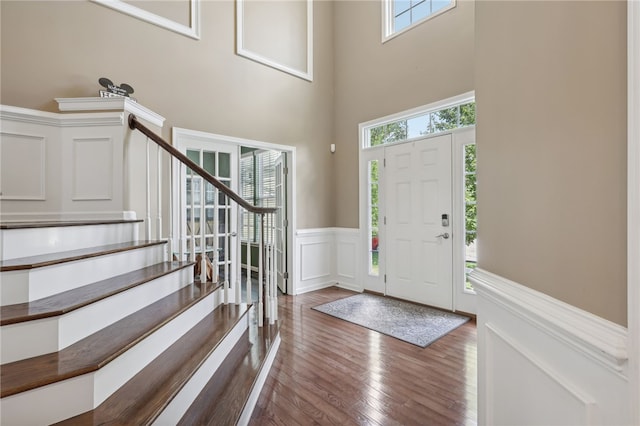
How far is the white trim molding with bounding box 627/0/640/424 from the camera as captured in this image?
493mm

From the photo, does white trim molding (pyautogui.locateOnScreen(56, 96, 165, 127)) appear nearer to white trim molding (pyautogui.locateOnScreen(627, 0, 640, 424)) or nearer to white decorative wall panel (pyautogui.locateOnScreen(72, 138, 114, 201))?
white decorative wall panel (pyautogui.locateOnScreen(72, 138, 114, 201))

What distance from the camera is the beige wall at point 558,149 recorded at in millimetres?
578

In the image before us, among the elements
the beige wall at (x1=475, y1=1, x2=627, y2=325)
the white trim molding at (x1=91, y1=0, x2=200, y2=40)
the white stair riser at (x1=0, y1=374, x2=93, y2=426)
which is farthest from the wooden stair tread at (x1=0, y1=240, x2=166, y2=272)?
the white trim molding at (x1=91, y1=0, x2=200, y2=40)

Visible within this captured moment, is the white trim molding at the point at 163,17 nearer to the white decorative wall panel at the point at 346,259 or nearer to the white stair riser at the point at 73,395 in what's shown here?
the white stair riser at the point at 73,395

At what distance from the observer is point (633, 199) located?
509 mm

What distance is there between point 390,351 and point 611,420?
2.12 m

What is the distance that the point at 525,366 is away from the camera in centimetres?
86

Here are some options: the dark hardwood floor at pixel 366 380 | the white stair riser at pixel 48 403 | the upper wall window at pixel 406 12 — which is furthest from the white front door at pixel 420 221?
the white stair riser at pixel 48 403

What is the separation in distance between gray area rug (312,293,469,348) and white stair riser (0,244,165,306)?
2.28 metres

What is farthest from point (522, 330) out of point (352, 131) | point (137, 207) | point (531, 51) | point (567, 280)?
point (352, 131)

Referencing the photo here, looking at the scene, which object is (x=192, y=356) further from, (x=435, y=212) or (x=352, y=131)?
(x=352, y=131)

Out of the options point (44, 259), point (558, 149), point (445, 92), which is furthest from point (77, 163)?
point (445, 92)

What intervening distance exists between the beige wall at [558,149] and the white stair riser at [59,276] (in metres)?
1.95

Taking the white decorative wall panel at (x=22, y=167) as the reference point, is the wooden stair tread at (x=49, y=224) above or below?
below
